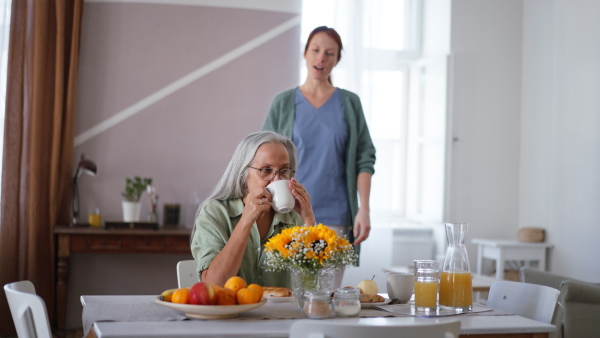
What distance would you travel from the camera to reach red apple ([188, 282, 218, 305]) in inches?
63.7

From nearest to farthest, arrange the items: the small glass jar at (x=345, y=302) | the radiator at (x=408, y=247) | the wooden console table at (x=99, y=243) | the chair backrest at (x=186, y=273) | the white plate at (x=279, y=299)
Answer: the small glass jar at (x=345, y=302), the white plate at (x=279, y=299), the chair backrest at (x=186, y=273), the wooden console table at (x=99, y=243), the radiator at (x=408, y=247)

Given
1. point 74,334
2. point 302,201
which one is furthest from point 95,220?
point 302,201

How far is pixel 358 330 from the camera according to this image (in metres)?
1.34

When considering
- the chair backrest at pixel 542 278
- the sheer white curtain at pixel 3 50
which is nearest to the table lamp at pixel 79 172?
the sheer white curtain at pixel 3 50

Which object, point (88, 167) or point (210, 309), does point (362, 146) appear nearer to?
point (88, 167)

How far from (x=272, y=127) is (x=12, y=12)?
6.47ft

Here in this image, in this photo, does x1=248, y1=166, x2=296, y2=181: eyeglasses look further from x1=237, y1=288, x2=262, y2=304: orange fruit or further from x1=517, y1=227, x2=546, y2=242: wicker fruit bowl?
x1=517, y1=227, x2=546, y2=242: wicker fruit bowl

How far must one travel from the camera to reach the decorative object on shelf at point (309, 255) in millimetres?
1756

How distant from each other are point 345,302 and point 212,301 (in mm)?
318

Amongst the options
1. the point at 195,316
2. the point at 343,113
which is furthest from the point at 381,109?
the point at 195,316

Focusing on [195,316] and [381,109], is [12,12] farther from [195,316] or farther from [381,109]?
[195,316]

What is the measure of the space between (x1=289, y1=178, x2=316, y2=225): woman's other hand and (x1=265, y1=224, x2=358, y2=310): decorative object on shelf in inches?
15.6

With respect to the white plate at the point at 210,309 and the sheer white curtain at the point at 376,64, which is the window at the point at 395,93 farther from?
the white plate at the point at 210,309

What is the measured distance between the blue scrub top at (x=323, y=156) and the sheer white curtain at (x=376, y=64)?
1.57m
